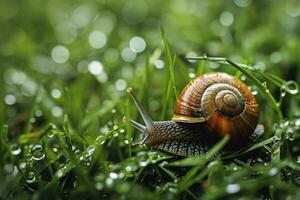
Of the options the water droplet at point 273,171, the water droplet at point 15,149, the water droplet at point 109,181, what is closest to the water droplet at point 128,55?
the water droplet at point 15,149

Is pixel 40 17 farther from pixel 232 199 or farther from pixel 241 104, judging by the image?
pixel 232 199

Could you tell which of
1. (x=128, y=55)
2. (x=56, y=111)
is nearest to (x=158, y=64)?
(x=128, y=55)

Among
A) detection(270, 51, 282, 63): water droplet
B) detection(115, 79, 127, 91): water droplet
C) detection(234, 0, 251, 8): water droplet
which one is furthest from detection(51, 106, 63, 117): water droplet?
detection(234, 0, 251, 8): water droplet

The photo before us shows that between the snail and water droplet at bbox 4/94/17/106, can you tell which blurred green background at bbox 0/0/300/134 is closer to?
water droplet at bbox 4/94/17/106

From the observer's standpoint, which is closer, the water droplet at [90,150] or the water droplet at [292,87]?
the water droplet at [90,150]

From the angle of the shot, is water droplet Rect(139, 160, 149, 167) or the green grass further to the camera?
water droplet Rect(139, 160, 149, 167)

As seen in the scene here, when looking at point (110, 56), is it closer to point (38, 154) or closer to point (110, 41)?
point (110, 41)

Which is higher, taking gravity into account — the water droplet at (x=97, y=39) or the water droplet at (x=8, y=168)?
the water droplet at (x=97, y=39)

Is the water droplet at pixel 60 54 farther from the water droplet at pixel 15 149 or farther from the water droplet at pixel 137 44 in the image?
the water droplet at pixel 15 149
